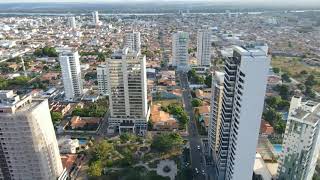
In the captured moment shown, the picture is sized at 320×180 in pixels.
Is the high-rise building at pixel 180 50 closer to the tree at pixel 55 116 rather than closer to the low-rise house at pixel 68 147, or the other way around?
the tree at pixel 55 116

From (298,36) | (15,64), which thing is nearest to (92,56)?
(15,64)

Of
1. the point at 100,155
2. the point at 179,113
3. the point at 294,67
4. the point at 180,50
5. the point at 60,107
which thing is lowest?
the point at 100,155

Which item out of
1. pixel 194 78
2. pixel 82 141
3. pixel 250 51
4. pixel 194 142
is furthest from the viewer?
pixel 194 78

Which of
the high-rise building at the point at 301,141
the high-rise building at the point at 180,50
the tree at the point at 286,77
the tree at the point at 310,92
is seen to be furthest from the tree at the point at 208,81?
the high-rise building at the point at 301,141

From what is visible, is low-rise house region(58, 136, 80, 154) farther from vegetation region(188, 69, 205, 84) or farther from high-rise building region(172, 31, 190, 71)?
high-rise building region(172, 31, 190, 71)

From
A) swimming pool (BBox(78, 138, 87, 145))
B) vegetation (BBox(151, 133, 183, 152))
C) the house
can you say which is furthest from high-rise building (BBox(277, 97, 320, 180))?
swimming pool (BBox(78, 138, 87, 145))

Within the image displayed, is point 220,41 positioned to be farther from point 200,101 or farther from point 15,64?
point 15,64

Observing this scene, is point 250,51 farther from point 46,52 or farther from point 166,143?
point 46,52

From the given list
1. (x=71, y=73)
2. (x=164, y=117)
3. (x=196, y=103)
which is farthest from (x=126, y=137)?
Result: (x=71, y=73)
